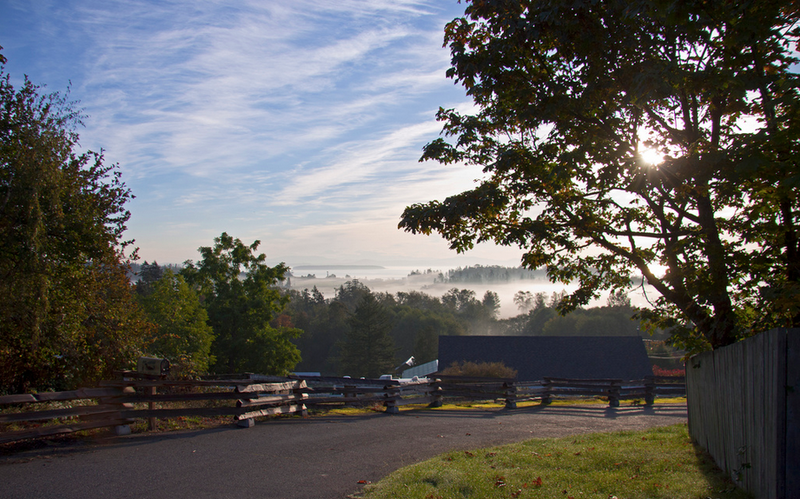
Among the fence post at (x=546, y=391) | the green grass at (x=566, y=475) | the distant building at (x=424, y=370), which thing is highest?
the green grass at (x=566, y=475)

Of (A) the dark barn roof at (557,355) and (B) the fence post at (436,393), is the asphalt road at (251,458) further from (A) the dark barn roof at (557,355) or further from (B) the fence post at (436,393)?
(A) the dark barn roof at (557,355)

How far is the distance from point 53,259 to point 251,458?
11.5 meters

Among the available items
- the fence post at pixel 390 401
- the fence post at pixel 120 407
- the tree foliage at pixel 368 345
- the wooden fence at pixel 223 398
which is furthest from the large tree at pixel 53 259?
the tree foliage at pixel 368 345

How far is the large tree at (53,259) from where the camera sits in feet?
48.1

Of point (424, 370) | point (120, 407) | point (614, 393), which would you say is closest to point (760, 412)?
point (120, 407)

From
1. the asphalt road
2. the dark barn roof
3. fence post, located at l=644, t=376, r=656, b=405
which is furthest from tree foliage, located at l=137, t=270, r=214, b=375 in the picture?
the asphalt road

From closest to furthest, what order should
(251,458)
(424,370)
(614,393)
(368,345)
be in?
(251,458), (614,393), (424,370), (368,345)

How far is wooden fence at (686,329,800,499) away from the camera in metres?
4.77

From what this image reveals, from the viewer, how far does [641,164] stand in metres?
7.62

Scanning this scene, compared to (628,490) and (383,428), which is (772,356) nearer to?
(628,490)

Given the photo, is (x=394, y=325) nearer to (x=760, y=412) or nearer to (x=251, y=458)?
(x=251, y=458)

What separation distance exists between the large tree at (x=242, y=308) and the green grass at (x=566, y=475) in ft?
127

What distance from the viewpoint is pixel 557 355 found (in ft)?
140

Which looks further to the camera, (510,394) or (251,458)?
(510,394)
